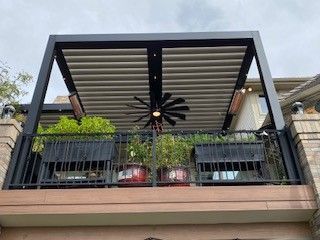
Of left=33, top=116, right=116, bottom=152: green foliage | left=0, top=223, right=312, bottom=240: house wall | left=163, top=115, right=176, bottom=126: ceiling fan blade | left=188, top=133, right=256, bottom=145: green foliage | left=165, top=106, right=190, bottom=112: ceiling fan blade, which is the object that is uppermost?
left=163, top=115, right=176, bottom=126: ceiling fan blade

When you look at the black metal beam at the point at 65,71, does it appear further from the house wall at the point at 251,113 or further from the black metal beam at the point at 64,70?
the house wall at the point at 251,113

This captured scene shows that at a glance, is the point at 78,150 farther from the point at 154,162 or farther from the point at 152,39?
the point at 152,39

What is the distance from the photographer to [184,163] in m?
4.89

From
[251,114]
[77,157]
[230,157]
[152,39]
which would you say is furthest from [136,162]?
[251,114]

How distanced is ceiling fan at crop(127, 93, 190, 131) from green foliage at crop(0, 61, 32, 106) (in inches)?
93.6

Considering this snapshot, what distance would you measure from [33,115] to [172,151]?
6.99ft

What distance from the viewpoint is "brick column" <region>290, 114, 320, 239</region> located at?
4.13 metres

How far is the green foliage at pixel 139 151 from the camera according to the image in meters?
4.88

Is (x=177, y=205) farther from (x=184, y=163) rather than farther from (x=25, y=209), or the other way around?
(x=25, y=209)

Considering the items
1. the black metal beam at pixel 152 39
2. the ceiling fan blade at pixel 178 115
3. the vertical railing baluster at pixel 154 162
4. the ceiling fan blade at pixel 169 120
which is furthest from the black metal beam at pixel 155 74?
the vertical railing baluster at pixel 154 162

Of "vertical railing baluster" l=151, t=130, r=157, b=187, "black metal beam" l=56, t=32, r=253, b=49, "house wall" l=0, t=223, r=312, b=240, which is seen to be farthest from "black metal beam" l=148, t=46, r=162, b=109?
"house wall" l=0, t=223, r=312, b=240

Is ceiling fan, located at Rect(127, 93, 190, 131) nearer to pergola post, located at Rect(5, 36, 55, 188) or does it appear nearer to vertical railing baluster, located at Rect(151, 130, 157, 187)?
pergola post, located at Rect(5, 36, 55, 188)

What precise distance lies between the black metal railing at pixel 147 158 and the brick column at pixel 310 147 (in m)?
0.33

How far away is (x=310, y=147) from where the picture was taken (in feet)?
14.4
